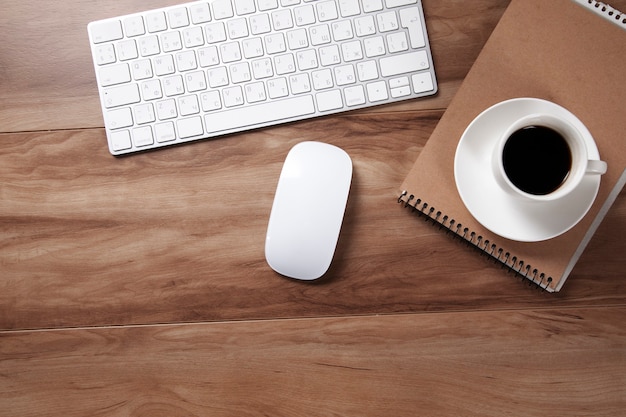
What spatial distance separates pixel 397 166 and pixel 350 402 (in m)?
0.29

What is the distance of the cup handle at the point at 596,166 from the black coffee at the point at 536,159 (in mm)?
21

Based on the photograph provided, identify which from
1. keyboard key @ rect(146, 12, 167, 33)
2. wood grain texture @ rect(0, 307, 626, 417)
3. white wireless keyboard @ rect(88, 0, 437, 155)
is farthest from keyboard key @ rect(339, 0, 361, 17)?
wood grain texture @ rect(0, 307, 626, 417)

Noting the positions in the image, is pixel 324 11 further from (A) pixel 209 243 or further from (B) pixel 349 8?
(A) pixel 209 243

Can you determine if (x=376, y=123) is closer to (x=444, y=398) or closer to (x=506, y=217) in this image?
(x=506, y=217)

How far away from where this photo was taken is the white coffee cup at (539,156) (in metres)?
0.53

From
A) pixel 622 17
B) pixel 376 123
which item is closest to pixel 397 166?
pixel 376 123

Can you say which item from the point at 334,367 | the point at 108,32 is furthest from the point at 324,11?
the point at 334,367

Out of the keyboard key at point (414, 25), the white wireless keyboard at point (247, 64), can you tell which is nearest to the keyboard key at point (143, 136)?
the white wireless keyboard at point (247, 64)

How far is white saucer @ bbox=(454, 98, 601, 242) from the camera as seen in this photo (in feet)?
1.82

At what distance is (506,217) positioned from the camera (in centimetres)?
57

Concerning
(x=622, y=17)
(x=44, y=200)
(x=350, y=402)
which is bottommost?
(x=350, y=402)

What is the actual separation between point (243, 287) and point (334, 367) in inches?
5.7

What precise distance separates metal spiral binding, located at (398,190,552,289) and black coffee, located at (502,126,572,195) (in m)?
0.09

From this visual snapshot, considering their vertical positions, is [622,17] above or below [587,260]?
above
